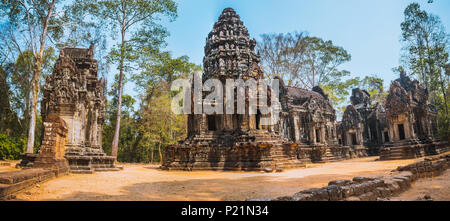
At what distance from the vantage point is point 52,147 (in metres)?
8.25

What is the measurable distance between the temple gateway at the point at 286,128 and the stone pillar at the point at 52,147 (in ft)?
22.5

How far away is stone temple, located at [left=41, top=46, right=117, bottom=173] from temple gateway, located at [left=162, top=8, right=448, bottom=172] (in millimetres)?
4632

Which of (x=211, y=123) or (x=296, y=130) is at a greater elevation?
(x=211, y=123)

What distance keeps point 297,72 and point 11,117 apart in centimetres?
3216

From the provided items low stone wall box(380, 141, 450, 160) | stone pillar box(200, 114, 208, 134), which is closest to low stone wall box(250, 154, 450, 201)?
stone pillar box(200, 114, 208, 134)

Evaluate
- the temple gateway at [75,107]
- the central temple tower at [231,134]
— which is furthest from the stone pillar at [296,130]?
the temple gateway at [75,107]

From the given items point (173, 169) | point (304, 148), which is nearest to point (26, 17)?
point (173, 169)

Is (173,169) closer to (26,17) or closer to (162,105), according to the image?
(162,105)

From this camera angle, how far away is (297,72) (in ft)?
105

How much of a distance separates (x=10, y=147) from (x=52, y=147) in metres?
14.4

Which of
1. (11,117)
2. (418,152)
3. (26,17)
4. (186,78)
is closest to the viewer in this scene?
(26,17)

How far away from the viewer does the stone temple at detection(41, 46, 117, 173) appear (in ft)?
36.2

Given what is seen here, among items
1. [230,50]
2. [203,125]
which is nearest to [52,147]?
[203,125]

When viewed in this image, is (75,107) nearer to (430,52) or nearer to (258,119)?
(258,119)
